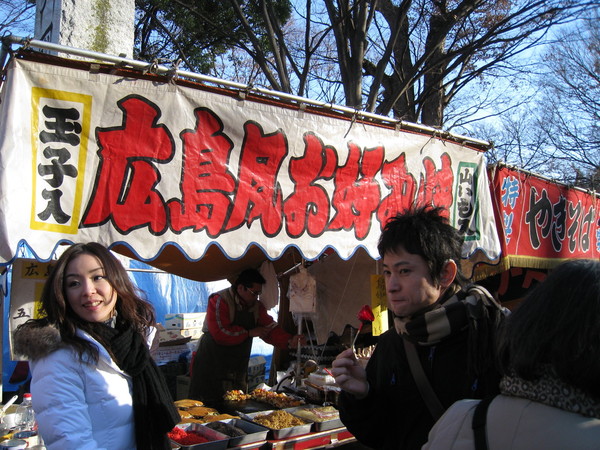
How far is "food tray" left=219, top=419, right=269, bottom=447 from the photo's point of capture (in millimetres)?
3490

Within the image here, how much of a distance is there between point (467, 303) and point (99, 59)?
2538 mm

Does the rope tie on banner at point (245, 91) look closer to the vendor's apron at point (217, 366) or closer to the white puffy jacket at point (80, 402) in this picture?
the white puffy jacket at point (80, 402)

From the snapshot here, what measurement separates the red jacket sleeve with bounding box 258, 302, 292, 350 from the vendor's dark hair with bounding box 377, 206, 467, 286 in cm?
387

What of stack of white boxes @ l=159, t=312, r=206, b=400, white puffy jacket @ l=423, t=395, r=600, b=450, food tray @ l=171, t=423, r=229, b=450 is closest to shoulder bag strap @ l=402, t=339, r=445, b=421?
white puffy jacket @ l=423, t=395, r=600, b=450

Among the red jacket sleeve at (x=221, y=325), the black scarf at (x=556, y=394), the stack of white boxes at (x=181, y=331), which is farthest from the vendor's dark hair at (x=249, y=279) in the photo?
the black scarf at (x=556, y=394)

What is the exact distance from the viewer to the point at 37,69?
2900 millimetres

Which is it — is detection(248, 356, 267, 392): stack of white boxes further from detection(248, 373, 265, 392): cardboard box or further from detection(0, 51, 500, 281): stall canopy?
detection(0, 51, 500, 281): stall canopy

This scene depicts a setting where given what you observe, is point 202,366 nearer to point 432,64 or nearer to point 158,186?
point 158,186

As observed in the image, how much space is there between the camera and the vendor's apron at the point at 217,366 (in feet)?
18.9

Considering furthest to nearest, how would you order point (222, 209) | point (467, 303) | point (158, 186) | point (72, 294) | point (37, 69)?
point (222, 209)
point (158, 186)
point (37, 69)
point (72, 294)
point (467, 303)

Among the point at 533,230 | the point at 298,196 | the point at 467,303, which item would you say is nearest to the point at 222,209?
the point at 298,196

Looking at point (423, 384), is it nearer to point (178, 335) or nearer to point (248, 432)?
point (248, 432)

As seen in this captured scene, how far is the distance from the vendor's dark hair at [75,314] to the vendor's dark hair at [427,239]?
3.89ft

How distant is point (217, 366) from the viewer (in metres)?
5.77
